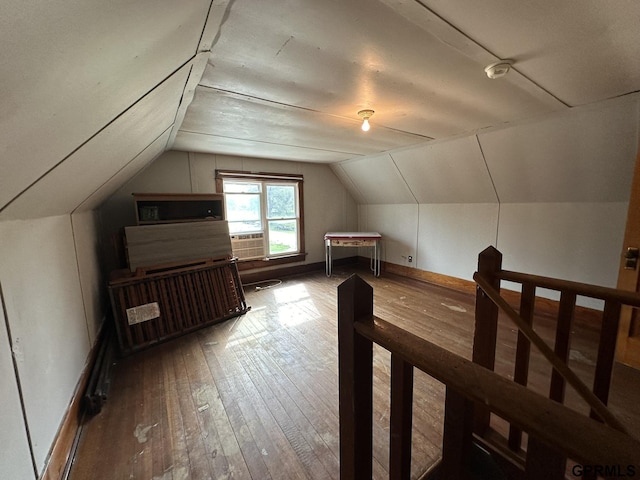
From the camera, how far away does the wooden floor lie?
1364 millimetres

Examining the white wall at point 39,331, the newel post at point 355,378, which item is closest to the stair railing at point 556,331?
the newel post at point 355,378

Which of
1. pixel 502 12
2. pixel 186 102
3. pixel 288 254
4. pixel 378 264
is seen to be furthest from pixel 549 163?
pixel 288 254

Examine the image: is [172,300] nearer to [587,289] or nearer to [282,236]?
[282,236]

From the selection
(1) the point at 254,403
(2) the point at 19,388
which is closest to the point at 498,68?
(1) the point at 254,403

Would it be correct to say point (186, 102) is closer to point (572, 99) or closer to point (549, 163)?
point (572, 99)

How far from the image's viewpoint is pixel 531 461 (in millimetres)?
479

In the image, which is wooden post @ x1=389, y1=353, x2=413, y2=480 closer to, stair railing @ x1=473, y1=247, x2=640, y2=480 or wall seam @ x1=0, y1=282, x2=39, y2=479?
stair railing @ x1=473, y1=247, x2=640, y2=480

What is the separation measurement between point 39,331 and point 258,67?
1.82 m

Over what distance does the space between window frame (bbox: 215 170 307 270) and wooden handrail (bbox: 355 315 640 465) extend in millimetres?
3904

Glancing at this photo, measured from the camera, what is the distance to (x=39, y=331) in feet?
4.22

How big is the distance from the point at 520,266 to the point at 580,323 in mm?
809

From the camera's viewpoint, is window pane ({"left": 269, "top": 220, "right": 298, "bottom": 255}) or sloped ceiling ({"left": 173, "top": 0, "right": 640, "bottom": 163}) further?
window pane ({"left": 269, "top": 220, "right": 298, "bottom": 255})

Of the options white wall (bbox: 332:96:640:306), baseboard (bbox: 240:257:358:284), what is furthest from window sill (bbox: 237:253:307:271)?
white wall (bbox: 332:96:640:306)

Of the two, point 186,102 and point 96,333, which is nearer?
point 186,102
